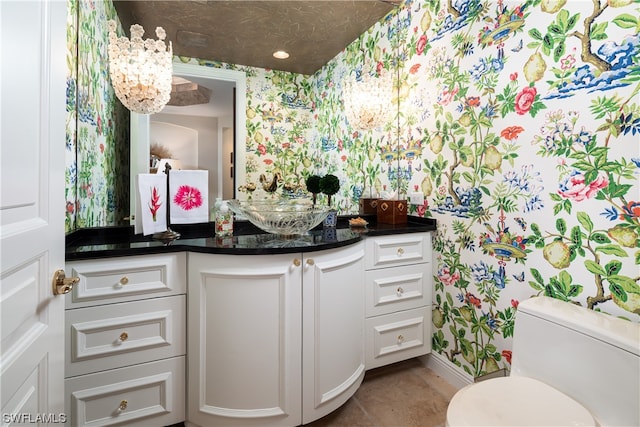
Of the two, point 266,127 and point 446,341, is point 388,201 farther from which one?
point 266,127

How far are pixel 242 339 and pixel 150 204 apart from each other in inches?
29.6

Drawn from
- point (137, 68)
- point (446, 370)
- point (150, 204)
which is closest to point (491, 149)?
point (446, 370)

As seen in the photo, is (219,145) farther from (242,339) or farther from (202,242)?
(242,339)

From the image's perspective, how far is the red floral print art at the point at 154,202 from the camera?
144 cm

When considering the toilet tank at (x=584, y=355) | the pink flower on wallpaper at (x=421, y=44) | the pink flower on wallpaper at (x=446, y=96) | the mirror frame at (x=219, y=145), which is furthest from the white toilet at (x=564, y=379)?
the mirror frame at (x=219, y=145)

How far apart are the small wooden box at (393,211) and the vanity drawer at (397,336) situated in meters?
0.57

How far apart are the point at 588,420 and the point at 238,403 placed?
1.20 meters

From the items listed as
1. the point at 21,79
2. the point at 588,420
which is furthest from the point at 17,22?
the point at 588,420

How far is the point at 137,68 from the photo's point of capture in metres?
1.51

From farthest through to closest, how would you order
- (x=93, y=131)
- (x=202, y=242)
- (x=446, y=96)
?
(x=446, y=96) → (x=93, y=131) → (x=202, y=242)

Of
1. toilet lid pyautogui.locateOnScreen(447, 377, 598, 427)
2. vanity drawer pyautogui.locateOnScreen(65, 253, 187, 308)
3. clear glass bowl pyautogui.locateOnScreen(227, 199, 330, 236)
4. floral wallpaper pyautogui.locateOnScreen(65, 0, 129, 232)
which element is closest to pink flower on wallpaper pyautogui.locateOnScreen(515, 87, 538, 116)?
clear glass bowl pyautogui.locateOnScreen(227, 199, 330, 236)

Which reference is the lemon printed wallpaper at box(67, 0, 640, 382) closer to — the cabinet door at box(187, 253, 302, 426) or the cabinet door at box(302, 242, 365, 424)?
the cabinet door at box(302, 242, 365, 424)

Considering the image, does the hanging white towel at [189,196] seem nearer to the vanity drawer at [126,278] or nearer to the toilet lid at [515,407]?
the vanity drawer at [126,278]

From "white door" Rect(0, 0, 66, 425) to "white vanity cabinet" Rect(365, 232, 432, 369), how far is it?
1.32 meters
